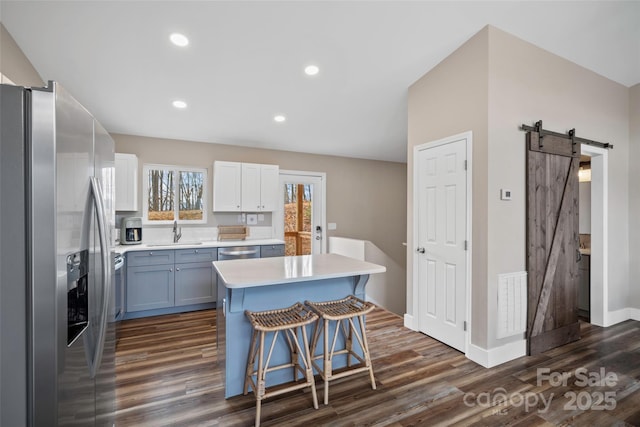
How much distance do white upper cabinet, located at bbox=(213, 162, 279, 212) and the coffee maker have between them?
1.04 metres

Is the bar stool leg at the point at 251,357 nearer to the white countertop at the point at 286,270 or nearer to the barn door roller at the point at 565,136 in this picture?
the white countertop at the point at 286,270

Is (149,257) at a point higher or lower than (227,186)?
lower

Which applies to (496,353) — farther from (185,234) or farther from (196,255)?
(185,234)

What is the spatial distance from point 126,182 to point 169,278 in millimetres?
1432

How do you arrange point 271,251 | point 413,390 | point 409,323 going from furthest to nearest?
point 271,251 → point 409,323 → point 413,390

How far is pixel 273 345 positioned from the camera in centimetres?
203

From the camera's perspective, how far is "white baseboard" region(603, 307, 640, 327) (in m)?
3.51

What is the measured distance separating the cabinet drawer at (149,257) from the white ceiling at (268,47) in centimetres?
172

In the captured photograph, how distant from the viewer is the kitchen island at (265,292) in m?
2.07

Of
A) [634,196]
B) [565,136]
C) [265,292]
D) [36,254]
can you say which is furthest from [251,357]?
[634,196]

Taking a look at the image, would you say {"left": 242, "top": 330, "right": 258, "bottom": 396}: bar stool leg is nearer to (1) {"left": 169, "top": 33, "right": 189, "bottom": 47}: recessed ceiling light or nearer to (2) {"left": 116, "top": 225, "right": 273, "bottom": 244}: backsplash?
(1) {"left": 169, "top": 33, "right": 189, "bottom": 47}: recessed ceiling light

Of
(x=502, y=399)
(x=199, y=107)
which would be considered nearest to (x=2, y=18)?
(x=199, y=107)

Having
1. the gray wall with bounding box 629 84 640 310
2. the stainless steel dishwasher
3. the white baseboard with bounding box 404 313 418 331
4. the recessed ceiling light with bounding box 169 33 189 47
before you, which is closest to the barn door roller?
the gray wall with bounding box 629 84 640 310

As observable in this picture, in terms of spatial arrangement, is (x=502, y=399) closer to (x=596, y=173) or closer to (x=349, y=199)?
(x=596, y=173)
